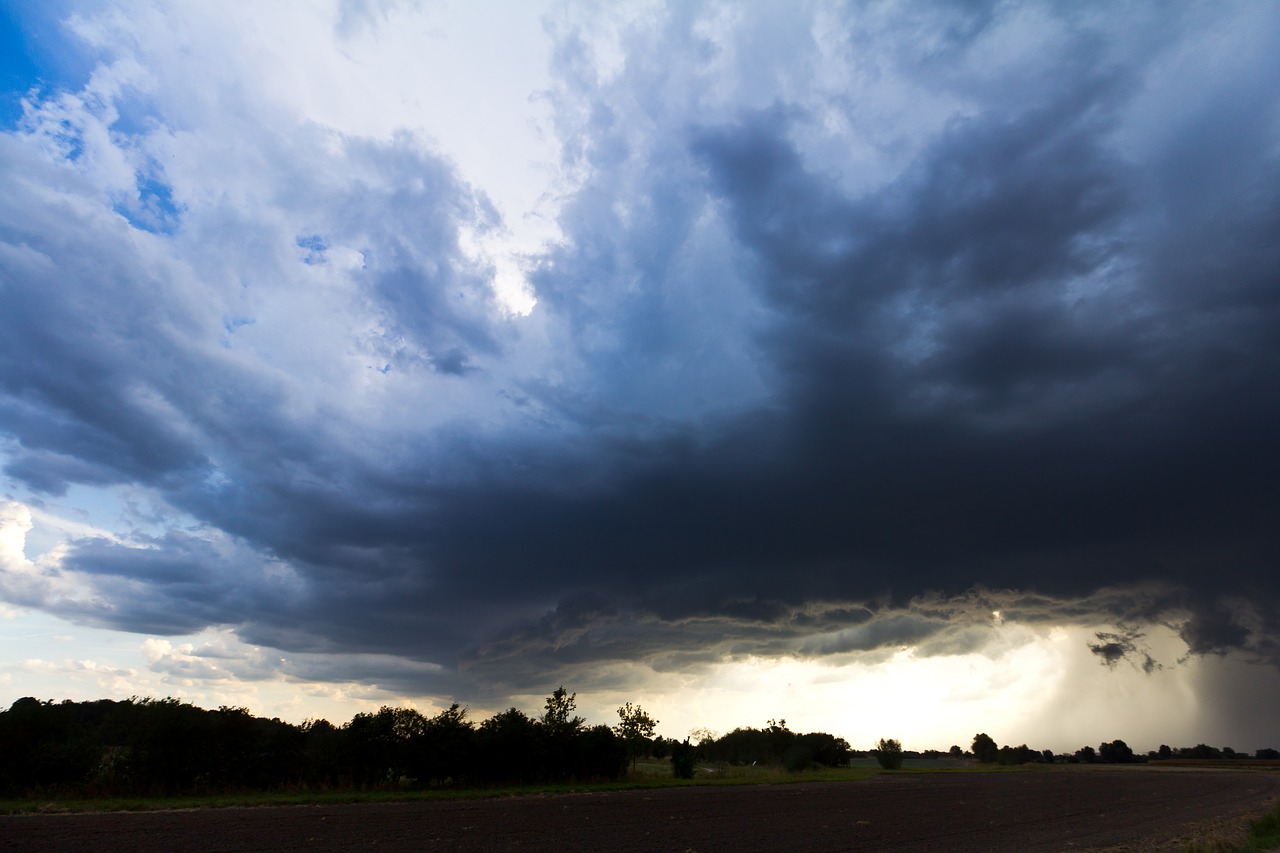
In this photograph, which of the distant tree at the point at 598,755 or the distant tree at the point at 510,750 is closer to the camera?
the distant tree at the point at 510,750

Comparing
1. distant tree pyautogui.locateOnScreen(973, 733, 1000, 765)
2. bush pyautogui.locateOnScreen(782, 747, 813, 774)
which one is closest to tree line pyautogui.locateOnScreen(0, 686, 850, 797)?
bush pyautogui.locateOnScreen(782, 747, 813, 774)

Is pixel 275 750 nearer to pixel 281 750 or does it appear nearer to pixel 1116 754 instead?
pixel 281 750

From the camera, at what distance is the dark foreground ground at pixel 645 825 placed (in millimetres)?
21469

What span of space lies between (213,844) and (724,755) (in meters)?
92.9

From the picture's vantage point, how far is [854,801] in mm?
40312

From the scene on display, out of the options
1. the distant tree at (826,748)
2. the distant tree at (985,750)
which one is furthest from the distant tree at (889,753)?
the distant tree at (985,750)

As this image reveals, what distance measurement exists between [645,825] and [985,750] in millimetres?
149828

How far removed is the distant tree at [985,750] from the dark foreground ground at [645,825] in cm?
11767

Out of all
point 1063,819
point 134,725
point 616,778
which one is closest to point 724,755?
point 616,778

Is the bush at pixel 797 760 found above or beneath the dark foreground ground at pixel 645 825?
above

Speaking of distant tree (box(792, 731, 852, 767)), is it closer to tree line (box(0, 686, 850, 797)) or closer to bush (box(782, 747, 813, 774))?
bush (box(782, 747, 813, 774))

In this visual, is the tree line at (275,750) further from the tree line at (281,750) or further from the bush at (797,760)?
the bush at (797,760)

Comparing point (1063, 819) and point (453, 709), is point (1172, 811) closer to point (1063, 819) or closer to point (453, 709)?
point (1063, 819)

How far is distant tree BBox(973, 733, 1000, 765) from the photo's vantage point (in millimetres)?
146750
